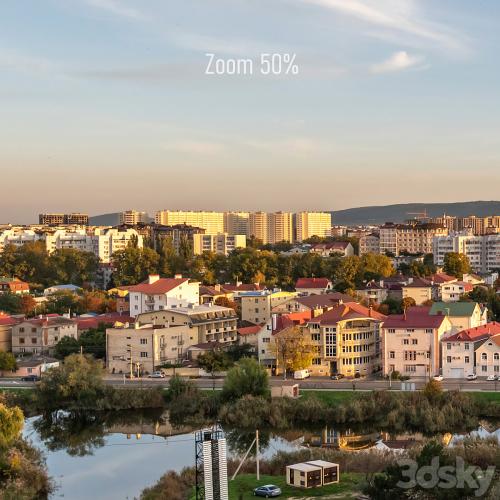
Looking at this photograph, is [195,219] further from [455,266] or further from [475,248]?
[455,266]

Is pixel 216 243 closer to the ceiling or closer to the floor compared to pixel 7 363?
closer to the ceiling

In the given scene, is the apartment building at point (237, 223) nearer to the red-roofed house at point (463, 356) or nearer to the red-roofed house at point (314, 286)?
the red-roofed house at point (314, 286)

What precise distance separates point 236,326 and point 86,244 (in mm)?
39120

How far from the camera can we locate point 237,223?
11825cm

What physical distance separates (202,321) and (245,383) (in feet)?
23.4

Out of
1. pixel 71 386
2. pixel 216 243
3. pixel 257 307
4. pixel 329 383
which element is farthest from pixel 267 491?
pixel 216 243

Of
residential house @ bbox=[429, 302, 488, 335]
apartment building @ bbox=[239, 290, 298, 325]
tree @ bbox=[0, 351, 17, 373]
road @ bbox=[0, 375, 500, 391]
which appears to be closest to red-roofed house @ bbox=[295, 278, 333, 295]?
apartment building @ bbox=[239, 290, 298, 325]

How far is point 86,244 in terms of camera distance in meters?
68.9

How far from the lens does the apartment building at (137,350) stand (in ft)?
89.6

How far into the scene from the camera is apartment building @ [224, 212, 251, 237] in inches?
4614

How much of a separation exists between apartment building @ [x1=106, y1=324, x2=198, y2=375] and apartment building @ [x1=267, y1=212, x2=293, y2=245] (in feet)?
278

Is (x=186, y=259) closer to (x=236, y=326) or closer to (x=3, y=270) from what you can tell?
(x=3, y=270)

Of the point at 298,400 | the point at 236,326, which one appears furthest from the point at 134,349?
the point at 298,400

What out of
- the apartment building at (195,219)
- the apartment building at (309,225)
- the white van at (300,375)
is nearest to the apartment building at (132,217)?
the apartment building at (195,219)
